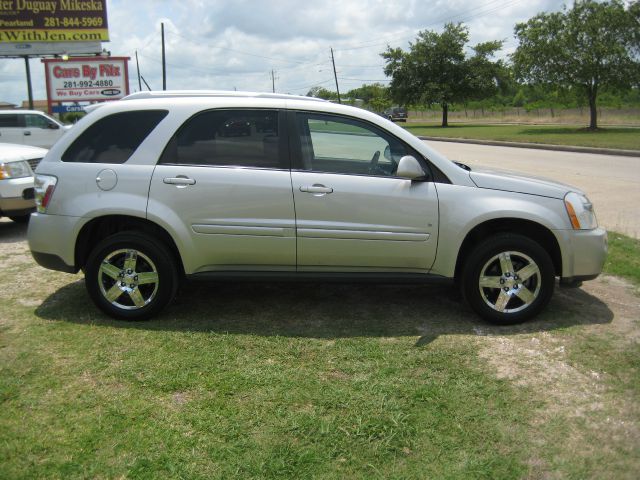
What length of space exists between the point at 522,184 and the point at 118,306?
10.9 feet

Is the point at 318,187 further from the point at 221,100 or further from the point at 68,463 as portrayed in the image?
the point at 68,463

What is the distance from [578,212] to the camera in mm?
4539

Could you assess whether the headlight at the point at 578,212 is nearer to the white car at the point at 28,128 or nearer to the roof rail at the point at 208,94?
the roof rail at the point at 208,94

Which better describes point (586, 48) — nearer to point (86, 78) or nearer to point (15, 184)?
point (86, 78)

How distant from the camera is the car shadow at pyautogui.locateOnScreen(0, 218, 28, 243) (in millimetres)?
7758

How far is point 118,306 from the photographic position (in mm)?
4629

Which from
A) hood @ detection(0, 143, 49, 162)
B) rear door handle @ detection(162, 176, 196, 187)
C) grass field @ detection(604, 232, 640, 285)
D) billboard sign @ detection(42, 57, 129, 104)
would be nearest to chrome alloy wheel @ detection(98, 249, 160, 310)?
rear door handle @ detection(162, 176, 196, 187)

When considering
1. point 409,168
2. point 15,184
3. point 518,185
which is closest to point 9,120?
point 15,184

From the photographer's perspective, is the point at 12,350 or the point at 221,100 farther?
the point at 221,100

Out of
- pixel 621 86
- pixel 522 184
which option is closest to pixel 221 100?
pixel 522 184

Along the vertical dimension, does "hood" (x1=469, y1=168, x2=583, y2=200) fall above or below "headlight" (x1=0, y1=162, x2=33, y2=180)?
below

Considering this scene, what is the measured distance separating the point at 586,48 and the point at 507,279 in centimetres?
3109

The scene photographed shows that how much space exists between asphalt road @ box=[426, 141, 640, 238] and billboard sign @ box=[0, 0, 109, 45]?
71.2ft

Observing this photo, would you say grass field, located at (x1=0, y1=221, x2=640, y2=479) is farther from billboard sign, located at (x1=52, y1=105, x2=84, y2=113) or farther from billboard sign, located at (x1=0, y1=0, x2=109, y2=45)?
billboard sign, located at (x1=0, y1=0, x2=109, y2=45)
